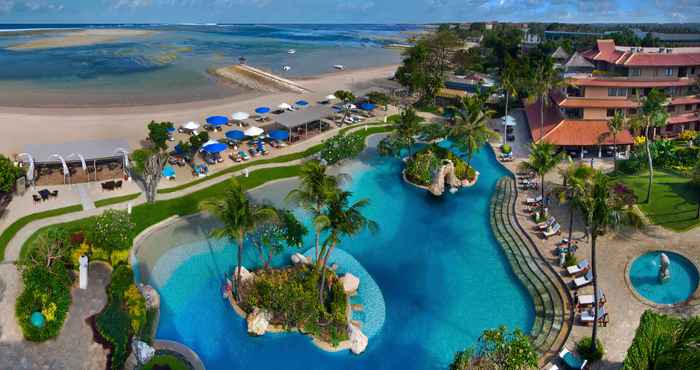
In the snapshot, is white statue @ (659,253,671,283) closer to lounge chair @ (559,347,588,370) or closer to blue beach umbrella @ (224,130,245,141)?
lounge chair @ (559,347,588,370)

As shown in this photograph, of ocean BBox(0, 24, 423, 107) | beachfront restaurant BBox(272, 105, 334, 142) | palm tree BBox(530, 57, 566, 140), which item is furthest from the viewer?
ocean BBox(0, 24, 423, 107)

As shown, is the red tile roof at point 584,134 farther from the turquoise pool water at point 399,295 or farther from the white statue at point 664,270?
the white statue at point 664,270

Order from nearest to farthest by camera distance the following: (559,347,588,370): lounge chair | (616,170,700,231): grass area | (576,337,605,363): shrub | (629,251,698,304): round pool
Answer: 1. (559,347,588,370): lounge chair
2. (576,337,605,363): shrub
3. (629,251,698,304): round pool
4. (616,170,700,231): grass area

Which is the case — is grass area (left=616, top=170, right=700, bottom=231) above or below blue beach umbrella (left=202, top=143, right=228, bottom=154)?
below

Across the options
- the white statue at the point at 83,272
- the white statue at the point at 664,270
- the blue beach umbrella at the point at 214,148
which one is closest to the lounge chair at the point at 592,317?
the white statue at the point at 664,270

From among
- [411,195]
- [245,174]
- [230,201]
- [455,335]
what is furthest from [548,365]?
[245,174]

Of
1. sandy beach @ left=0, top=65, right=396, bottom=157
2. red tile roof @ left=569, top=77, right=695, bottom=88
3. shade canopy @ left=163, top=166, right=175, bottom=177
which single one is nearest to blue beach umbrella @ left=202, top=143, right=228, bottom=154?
shade canopy @ left=163, top=166, right=175, bottom=177

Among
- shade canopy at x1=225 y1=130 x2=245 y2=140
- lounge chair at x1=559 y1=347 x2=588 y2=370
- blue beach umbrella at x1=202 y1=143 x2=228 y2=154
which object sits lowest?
lounge chair at x1=559 y1=347 x2=588 y2=370

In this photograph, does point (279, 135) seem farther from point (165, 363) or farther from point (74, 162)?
point (165, 363)
